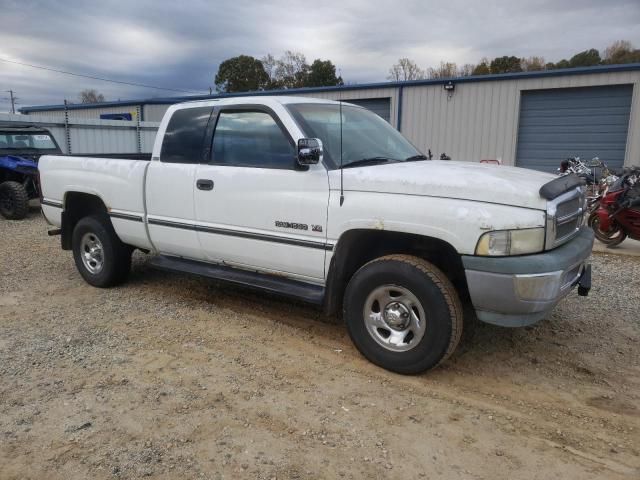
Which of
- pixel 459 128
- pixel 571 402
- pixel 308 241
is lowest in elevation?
pixel 571 402

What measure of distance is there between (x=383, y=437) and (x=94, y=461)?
156 cm

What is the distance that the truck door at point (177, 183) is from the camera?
4.68 meters

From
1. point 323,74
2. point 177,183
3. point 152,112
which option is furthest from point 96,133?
point 323,74

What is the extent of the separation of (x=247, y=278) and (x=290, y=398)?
1364mm

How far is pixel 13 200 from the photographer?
10742mm

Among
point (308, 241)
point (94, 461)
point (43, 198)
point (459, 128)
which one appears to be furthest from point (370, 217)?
point (459, 128)

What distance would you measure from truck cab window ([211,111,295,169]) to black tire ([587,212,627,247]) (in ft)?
19.2

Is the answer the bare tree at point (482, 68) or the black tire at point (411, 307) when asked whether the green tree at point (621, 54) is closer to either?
the bare tree at point (482, 68)

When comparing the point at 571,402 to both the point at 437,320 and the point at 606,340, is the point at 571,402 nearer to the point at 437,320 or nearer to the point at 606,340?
the point at 437,320

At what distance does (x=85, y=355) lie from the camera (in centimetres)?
400

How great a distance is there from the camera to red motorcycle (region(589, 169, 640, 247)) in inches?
294

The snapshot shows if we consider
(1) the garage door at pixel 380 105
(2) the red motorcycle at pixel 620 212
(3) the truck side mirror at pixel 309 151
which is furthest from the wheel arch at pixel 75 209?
(1) the garage door at pixel 380 105

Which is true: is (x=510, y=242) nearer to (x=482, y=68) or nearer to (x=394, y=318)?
(x=394, y=318)

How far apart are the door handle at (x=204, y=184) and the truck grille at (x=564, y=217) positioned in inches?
107
